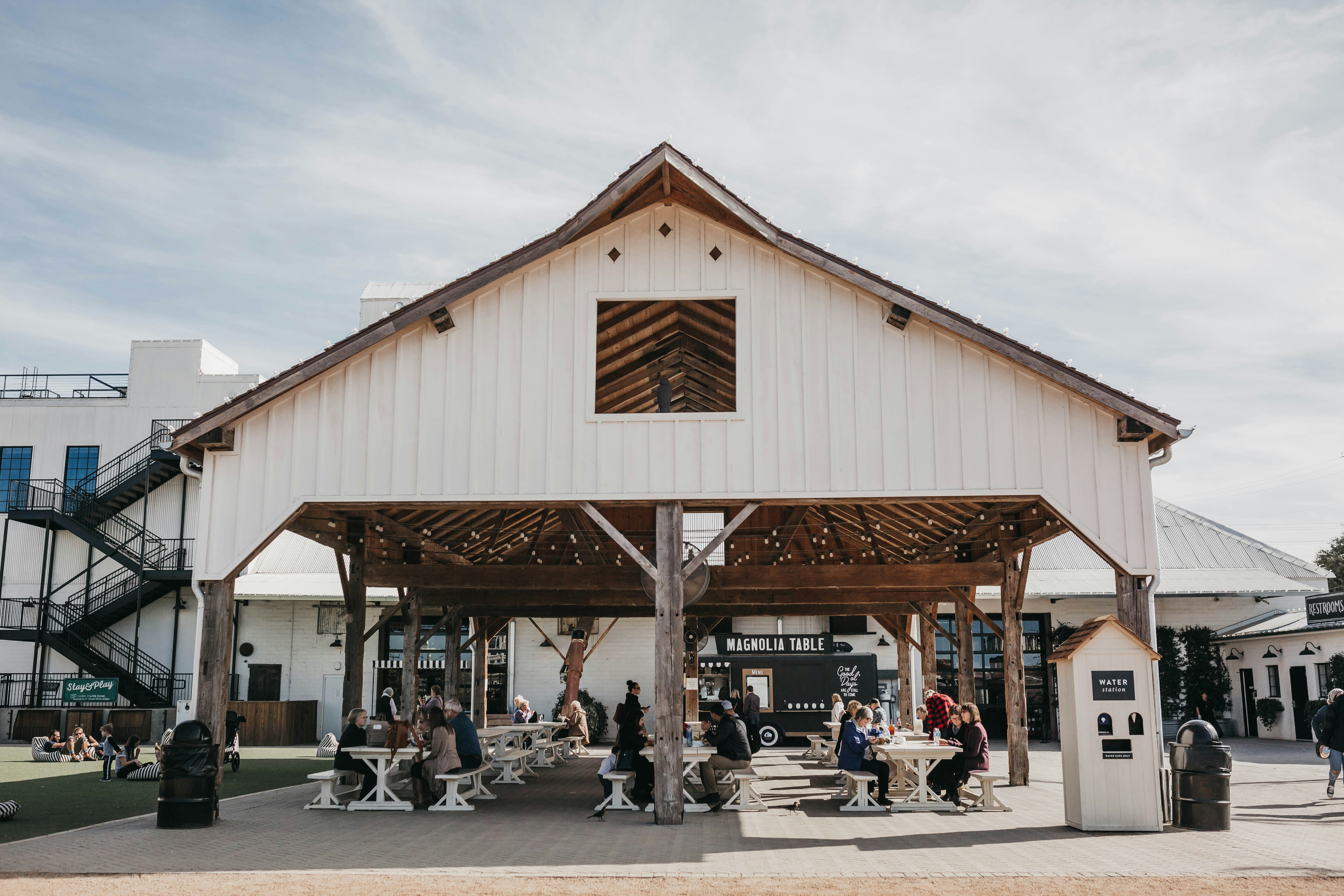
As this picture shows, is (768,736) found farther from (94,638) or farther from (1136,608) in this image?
(94,638)

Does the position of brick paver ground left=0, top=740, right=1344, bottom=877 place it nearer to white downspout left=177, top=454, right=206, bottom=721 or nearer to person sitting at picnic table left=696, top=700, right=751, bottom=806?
person sitting at picnic table left=696, top=700, right=751, bottom=806

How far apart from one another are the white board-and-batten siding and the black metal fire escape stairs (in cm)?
1763

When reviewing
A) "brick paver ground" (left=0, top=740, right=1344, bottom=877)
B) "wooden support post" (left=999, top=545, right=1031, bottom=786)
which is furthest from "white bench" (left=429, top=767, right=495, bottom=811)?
"wooden support post" (left=999, top=545, right=1031, bottom=786)

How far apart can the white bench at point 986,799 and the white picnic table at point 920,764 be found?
0.30 meters

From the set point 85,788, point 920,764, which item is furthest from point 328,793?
point 920,764

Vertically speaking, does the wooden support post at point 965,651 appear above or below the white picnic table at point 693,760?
above

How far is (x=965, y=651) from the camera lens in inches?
707

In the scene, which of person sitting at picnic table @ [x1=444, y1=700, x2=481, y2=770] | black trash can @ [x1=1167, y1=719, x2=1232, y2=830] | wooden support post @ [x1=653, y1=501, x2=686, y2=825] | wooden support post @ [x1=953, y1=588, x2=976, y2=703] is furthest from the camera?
wooden support post @ [x1=953, y1=588, x2=976, y2=703]

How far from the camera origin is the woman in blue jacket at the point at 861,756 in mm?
13133

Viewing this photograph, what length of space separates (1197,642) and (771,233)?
847 inches

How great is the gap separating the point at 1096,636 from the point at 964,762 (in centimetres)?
277

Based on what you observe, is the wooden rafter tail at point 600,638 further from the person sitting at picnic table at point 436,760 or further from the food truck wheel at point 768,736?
the person sitting at picnic table at point 436,760

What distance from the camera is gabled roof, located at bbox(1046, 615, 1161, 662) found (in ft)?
37.0

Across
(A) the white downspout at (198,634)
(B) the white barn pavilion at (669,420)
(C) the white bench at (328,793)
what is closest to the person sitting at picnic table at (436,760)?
(C) the white bench at (328,793)
